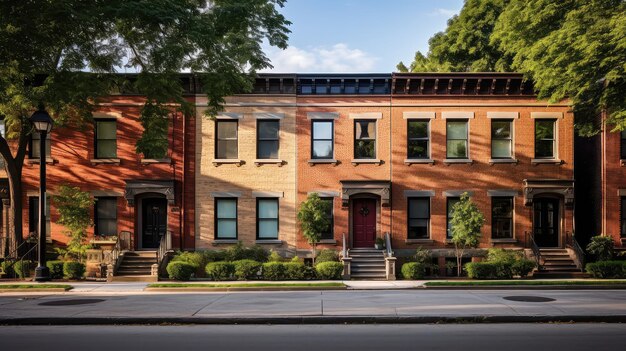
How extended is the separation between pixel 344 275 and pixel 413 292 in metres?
5.83

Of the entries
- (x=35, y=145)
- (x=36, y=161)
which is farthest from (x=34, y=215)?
(x=35, y=145)

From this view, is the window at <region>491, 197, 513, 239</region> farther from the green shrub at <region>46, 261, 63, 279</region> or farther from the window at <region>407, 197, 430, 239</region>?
the green shrub at <region>46, 261, 63, 279</region>

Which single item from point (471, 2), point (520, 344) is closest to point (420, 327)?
point (520, 344)

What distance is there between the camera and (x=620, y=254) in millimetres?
24359

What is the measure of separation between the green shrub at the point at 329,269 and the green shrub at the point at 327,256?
1380 millimetres

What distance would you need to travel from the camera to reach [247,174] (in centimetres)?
2484

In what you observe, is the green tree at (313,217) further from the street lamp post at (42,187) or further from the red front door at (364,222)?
the street lamp post at (42,187)

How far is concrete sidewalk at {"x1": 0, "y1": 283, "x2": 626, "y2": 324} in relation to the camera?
1169 centimetres

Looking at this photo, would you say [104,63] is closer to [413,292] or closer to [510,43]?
[413,292]

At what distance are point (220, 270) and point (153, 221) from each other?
18.0ft

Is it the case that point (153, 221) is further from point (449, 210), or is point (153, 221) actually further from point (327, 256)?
point (449, 210)

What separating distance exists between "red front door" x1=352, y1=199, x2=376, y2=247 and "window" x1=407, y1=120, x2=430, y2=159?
317 cm

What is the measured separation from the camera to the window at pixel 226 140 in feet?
82.2

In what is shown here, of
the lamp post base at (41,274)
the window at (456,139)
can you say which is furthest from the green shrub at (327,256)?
the lamp post base at (41,274)
